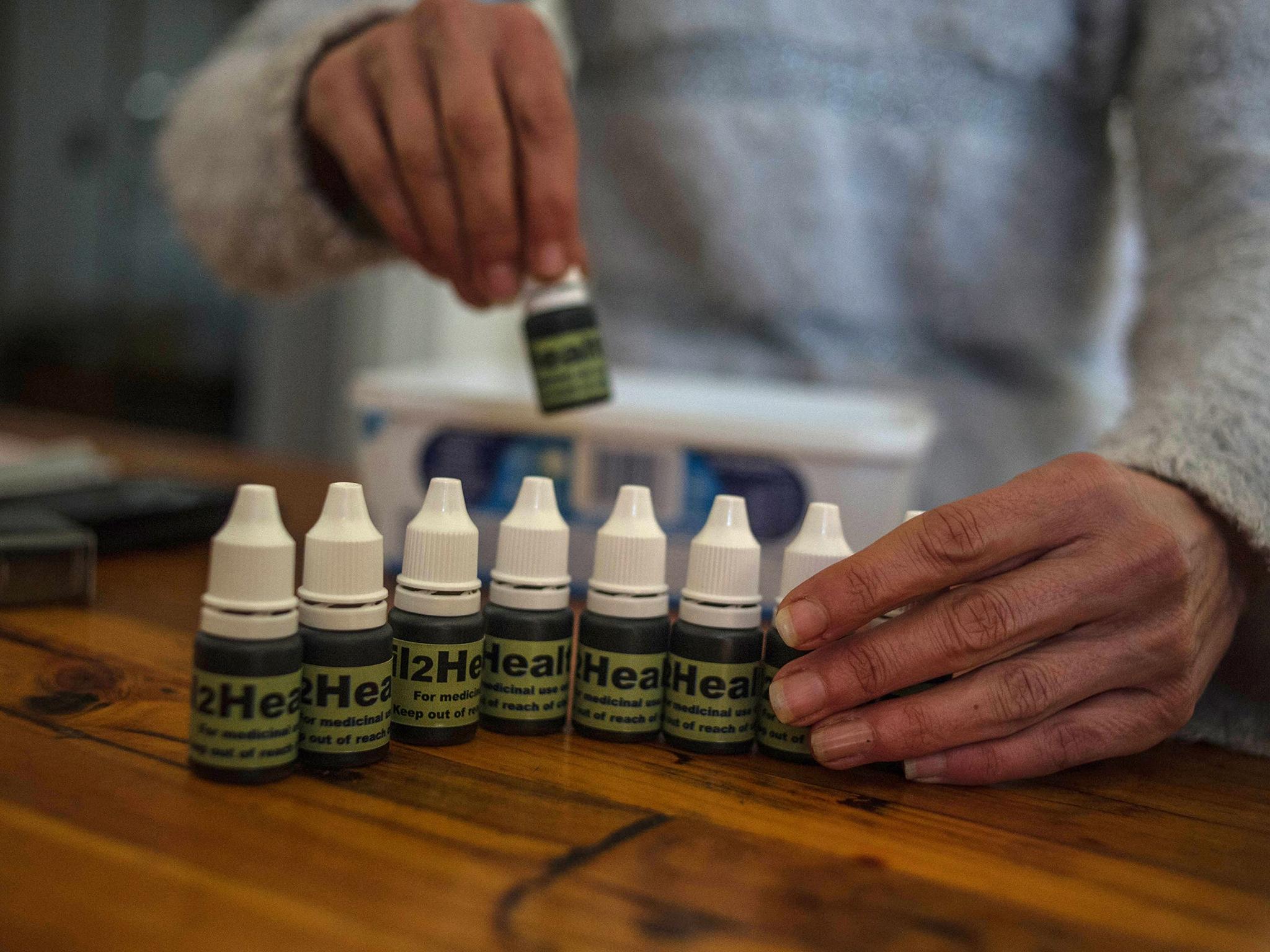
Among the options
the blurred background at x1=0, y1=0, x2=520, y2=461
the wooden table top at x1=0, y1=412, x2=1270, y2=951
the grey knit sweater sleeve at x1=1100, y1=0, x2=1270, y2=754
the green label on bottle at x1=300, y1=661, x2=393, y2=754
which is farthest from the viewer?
the blurred background at x1=0, y1=0, x2=520, y2=461

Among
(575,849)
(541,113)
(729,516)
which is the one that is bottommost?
(575,849)

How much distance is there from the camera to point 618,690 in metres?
0.48

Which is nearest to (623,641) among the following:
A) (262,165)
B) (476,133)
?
(476,133)

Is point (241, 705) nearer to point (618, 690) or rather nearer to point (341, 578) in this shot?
point (341, 578)

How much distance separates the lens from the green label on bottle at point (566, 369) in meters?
0.65

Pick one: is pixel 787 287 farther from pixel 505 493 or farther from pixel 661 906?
pixel 661 906

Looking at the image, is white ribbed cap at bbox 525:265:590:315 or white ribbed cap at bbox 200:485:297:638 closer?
→ white ribbed cap at bbox 200:485:297:638

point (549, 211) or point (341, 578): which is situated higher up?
point (549, 211)

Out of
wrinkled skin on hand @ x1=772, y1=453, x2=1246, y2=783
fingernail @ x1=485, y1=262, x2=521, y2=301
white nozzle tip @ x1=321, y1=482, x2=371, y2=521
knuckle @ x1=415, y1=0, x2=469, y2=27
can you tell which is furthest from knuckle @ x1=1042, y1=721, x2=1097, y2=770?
knuckle @ x1=415, y1=0, x2=469, y2=27

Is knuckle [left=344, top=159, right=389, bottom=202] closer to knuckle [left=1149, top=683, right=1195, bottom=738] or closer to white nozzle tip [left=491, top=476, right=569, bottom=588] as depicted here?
white nozzle tip [left=491, top=476, right=569, bottom=588]

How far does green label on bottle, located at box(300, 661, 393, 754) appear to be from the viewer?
41 centimetres

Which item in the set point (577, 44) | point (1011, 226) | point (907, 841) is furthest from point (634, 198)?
point (907, 841)

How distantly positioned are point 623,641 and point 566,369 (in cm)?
22

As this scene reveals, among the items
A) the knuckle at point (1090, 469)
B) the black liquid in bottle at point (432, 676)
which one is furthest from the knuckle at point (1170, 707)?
the black liquid in bottle at point (432, 676)
